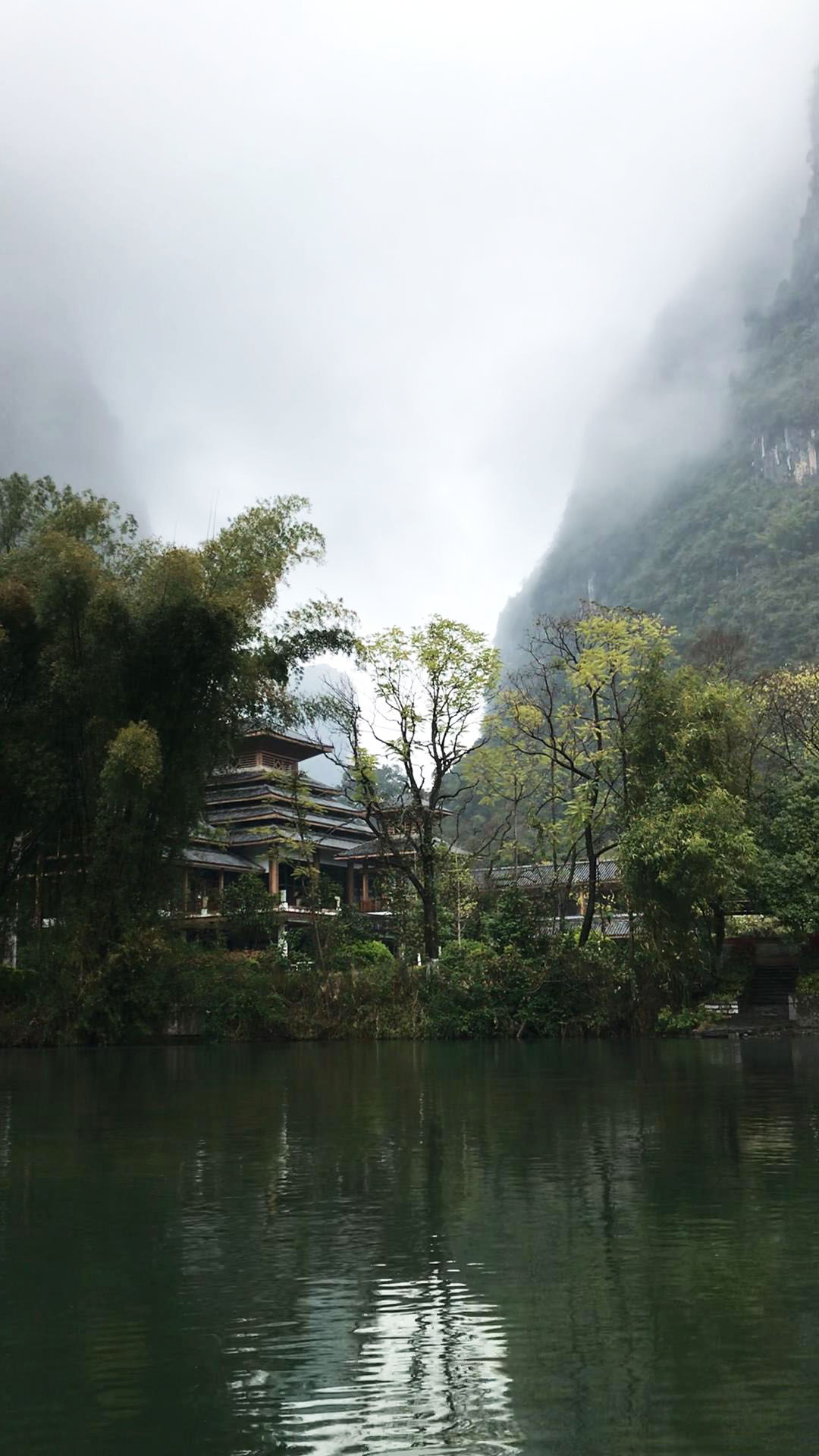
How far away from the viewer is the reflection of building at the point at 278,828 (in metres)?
34.3

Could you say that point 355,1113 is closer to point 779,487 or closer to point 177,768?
point 177,768

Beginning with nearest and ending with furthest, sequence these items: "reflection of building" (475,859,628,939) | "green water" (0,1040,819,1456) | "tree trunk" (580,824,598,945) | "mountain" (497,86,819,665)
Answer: "green water" (0,1040,819,1456)
"tree trunk" (580,824,598,945)
"reflection of building" (475,859,628,939)
"mountain" (497,86,819,665)

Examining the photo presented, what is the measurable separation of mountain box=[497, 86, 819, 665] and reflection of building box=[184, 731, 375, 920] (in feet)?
93.1

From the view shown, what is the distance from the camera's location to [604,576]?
92.8 m

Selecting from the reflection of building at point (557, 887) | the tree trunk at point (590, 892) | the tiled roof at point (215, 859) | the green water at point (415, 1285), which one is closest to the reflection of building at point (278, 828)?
the tiled roof at point (215, 859)

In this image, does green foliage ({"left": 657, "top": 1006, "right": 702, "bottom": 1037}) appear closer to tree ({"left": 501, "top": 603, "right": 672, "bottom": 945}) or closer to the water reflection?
tree ({"left": 501, "top": 603, "right": 672, "bottom": 945})

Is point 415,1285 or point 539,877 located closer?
point 415,1285

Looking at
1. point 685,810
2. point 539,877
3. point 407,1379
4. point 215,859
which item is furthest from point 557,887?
point 407,1379

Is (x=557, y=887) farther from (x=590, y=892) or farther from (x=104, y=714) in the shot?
(x=104, y=714)

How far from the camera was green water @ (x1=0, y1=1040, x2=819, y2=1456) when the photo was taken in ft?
9.01

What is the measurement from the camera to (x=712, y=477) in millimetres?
88500

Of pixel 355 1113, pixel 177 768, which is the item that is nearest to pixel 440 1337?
pixel 355 1113

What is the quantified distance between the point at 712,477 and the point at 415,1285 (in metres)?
89.2

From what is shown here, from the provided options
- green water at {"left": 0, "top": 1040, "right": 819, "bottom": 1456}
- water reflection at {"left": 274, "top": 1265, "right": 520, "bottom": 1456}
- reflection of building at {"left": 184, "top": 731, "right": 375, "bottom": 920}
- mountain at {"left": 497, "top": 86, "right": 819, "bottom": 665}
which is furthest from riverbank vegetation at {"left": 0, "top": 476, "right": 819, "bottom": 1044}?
mountain at {"left": 497, "top": 86, "right": 819, "bottom": 665}
